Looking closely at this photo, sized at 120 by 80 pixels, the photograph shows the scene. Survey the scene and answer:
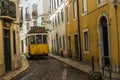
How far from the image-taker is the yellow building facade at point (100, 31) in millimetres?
20759

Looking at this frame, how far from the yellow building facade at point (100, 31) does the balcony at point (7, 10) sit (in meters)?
5.73

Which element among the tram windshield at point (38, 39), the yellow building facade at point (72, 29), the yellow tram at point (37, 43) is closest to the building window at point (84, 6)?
the yellow building facade at point (72, 29)

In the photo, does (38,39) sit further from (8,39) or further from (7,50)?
(7,50)

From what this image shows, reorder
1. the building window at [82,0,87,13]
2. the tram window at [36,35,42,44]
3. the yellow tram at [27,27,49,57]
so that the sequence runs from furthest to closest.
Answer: the tram window at [36,35,42,44]
the yellow tram at [27,27,49,57]
the building window at [82,0,87,13]

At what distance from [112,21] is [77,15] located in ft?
38.7

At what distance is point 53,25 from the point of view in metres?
54.2

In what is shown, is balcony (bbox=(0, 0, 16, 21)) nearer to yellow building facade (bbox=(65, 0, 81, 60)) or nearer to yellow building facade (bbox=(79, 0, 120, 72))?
yellow building facade (bbox=(79, 0, 120, 72))

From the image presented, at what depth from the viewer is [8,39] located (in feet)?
83.9

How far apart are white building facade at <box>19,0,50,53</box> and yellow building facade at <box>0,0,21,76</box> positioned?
1088 inches

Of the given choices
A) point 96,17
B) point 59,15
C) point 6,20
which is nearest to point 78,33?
point 96,17

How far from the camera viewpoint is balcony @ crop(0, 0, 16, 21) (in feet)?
75.4

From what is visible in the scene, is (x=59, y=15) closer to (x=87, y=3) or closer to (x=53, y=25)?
(x=53, y=25)

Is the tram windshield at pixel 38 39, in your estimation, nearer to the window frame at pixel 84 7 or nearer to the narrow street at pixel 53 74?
the window frame at pixel 84 7

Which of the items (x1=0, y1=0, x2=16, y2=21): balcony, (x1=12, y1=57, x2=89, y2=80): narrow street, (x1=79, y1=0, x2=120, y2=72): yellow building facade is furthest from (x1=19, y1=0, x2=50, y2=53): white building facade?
(x1=12, y1=57, x2=89, y2=80): narrow street
